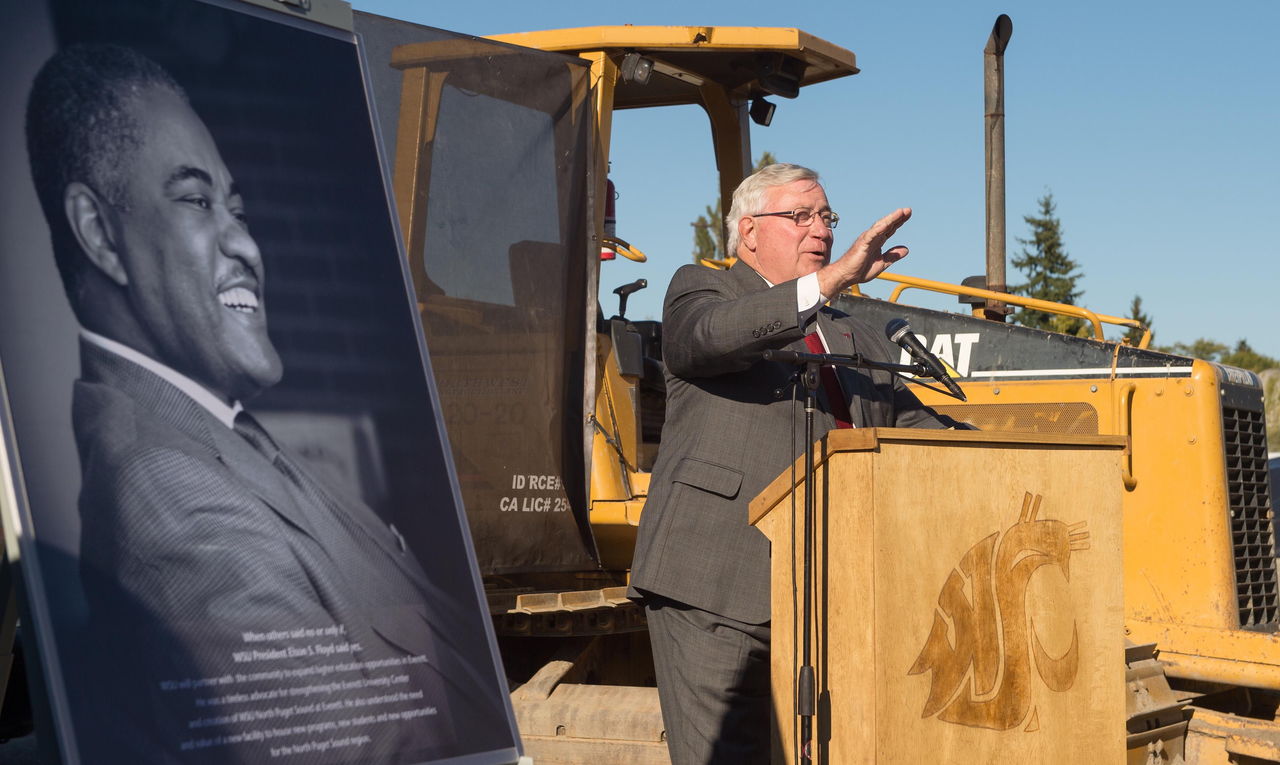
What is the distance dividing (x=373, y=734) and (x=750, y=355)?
1.39 m

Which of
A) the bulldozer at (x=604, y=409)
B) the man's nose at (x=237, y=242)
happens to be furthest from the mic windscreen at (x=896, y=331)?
the bulldozer at (x=604, y=409)

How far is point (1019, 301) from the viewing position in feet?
17.6

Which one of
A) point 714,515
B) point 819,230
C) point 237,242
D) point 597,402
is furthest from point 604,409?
point 237,242

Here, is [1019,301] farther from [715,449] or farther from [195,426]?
[195,426]

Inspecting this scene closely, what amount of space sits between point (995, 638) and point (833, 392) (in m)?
0.83

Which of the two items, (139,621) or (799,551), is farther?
(799,551)

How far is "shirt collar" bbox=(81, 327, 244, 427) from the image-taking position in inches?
71.1

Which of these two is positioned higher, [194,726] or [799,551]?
[799,551]

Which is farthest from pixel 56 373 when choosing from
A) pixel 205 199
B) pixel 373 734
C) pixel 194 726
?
pixel 373 734

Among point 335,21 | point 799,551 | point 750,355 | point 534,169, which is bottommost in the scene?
point 799,551

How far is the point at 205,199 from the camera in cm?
198

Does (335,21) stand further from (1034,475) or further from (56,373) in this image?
(1034,475)

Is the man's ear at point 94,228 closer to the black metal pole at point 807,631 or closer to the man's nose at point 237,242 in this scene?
the man's nose at point 237,242

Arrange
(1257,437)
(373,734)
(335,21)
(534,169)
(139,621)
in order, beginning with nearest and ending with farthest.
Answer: (139,621) → (373,734) → (335,21) → (534,169) → (1257,437)
